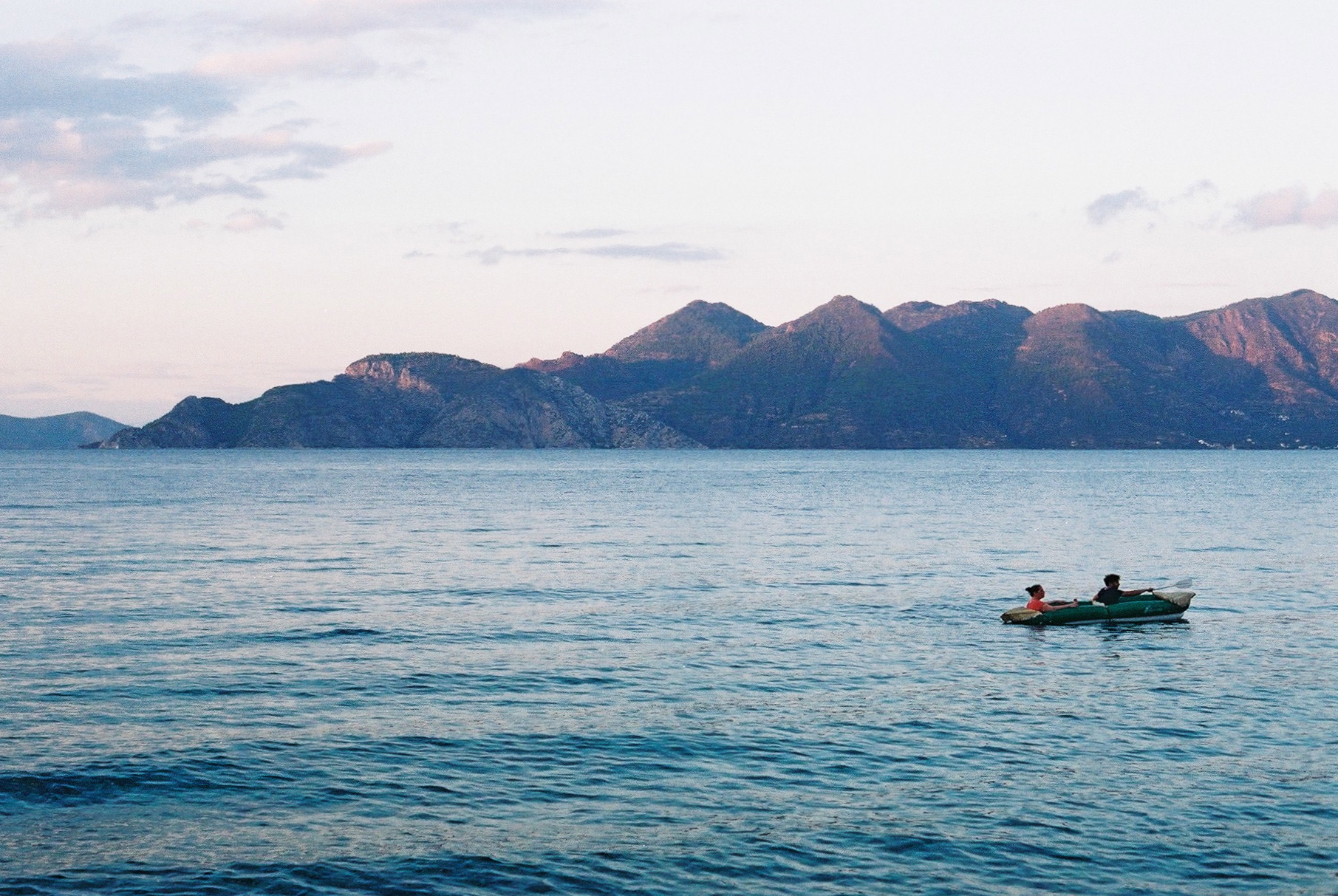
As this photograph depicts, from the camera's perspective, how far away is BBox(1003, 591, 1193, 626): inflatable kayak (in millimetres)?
45094

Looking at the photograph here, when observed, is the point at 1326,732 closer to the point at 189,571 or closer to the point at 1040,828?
the point at 1040,828

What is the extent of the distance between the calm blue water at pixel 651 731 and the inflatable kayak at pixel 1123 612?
1.12 metres

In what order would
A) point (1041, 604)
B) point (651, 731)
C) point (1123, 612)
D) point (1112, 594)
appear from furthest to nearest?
point (1112, 594), point (1123, 612), point (1041, 604), point (651, 731)

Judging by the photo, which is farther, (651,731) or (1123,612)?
(1123,612)

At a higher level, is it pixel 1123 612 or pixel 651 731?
pixel 1123 612

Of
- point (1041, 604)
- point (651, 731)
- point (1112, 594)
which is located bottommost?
point (651, 731)

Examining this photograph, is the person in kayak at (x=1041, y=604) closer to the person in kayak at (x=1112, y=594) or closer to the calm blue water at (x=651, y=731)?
the calm blue water at (x=651, y=731)

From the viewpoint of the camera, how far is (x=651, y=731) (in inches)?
1110

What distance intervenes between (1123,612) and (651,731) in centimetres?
2530

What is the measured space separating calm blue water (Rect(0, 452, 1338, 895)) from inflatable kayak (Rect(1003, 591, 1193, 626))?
112cm

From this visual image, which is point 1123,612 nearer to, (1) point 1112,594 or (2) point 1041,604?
(1) point 1112,594

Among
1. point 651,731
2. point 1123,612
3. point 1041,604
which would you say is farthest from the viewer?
point 1123,612

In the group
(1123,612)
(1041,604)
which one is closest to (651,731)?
(1041,604)

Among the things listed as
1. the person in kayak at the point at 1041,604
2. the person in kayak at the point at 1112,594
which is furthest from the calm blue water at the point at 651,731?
the person in kayak at the point at 1112,594
